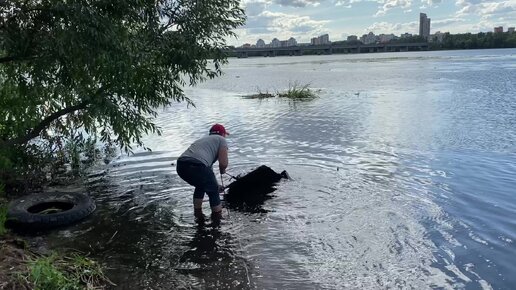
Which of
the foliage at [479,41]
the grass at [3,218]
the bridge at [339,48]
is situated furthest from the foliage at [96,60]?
the foliage at [479,41]

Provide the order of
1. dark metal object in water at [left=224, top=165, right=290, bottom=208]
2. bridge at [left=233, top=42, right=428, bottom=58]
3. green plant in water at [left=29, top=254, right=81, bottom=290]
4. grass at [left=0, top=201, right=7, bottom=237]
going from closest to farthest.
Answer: green plant in water at [left=29, top=254, right=81, bottom=290]
grass at [left=0, top=201, right=7, bottom=237]
dark metal object in water at [left=224, top=165, right=290, bottom=208]
bridge at [left=233, top=42, right=428, bottom=58]

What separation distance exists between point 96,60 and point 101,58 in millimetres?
96

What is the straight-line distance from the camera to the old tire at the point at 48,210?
348 inches

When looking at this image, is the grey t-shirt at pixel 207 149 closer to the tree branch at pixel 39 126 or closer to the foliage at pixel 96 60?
the foliage at pixel 96 60

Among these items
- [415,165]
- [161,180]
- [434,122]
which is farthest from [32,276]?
[434,122]

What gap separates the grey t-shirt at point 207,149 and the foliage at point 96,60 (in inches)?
66.1

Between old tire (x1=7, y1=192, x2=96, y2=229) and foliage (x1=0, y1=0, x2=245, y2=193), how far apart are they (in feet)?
3.95

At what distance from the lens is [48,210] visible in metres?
9.70

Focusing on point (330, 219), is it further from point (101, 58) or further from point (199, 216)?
point (101, 58)

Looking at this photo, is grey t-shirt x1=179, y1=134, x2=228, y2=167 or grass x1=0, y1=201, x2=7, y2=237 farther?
grey t-shirt x1=179, y1=134, x2=228, y2=167

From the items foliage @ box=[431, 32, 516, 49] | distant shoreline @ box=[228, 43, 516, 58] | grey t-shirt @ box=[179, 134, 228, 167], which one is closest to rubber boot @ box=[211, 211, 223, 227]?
grey t-shirt @ box=[179, 134, 228, 167]

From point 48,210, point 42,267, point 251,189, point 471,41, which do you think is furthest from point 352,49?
point 42,267

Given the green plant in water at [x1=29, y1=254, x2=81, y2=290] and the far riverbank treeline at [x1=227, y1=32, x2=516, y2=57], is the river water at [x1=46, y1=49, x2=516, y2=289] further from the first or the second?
the far riverbank treeline at [x1=227, y1=32, x2=516, y2=57]

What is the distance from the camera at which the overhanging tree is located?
7.36 metres
